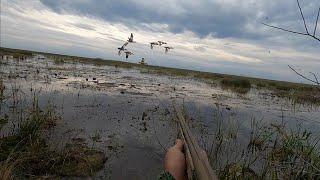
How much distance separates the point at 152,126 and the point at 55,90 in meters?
6.33

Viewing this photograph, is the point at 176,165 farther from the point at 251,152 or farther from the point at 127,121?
the point at 127,121

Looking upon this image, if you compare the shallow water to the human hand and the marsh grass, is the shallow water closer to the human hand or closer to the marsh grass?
the marsh grass

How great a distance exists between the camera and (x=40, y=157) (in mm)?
5879

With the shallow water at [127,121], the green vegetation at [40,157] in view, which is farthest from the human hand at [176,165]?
the shallow water at [127,121]

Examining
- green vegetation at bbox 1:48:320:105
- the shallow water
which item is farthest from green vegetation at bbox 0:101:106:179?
green vegetation at bbox 1:48:320:105

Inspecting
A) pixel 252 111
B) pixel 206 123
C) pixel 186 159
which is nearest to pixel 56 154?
pixel 186 159

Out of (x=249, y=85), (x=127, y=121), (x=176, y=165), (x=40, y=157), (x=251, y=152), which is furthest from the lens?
(x=249, y=85)

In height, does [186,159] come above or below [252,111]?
above

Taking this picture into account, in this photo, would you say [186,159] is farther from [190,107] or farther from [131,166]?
[190,107]

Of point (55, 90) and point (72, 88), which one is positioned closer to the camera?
point (55, 90)

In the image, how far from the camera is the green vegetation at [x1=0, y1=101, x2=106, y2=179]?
5.57 metres

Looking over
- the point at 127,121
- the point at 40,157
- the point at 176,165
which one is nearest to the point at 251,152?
the point at 127,121

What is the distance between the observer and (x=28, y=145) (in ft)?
21.0

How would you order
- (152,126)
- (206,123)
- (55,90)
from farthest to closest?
(55,90) → (206,123) → (152,126)
